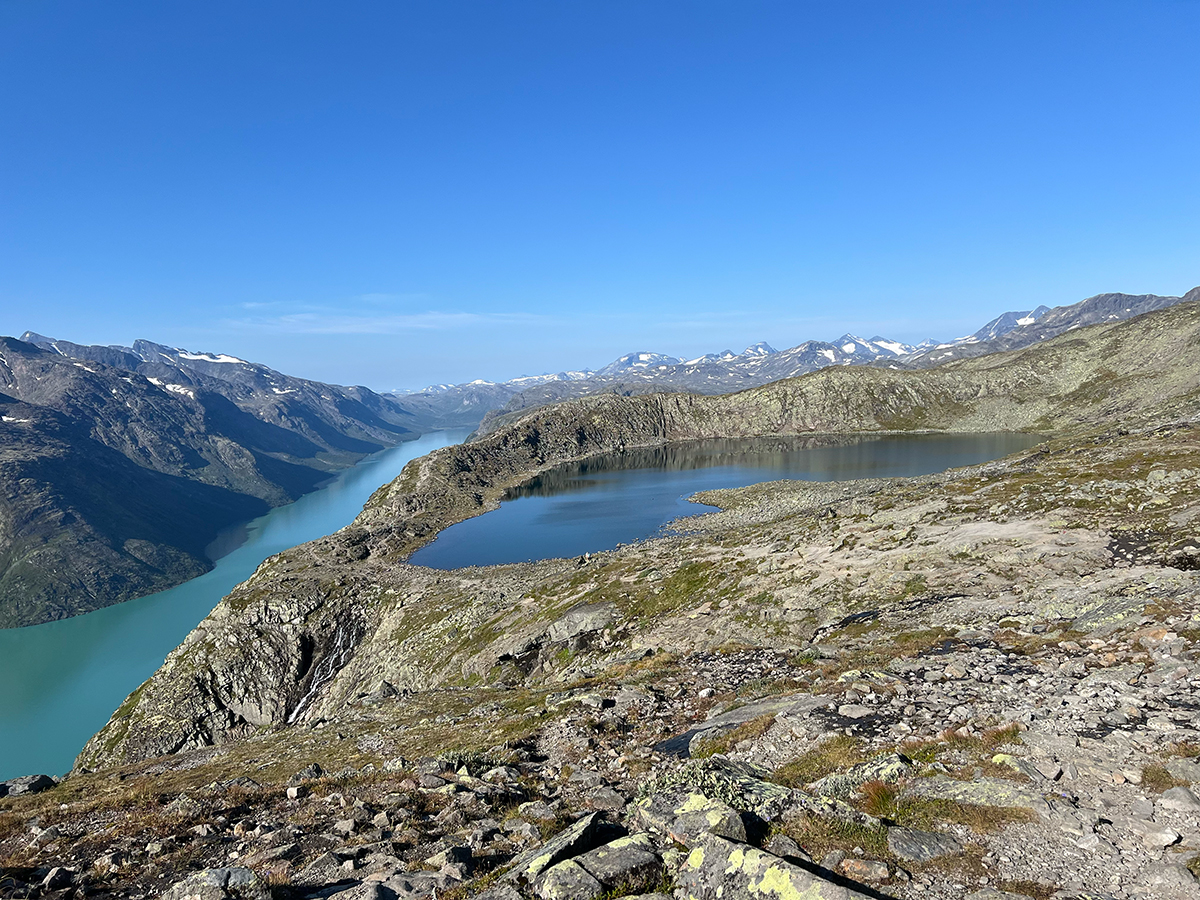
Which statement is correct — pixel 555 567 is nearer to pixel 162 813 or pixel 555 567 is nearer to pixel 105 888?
pixel 162 813

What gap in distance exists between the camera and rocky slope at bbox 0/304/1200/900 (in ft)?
34.8

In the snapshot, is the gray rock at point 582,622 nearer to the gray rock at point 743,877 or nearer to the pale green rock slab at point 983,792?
the pale green rock slab at point 983,792

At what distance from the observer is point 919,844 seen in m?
10.7

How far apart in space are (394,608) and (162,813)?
6290 cm

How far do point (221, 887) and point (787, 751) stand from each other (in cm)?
1444

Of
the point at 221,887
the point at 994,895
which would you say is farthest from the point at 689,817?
the point at 221,887

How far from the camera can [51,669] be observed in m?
179

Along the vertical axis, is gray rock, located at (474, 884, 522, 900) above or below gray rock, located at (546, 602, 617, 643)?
above

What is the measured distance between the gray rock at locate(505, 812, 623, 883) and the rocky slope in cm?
5

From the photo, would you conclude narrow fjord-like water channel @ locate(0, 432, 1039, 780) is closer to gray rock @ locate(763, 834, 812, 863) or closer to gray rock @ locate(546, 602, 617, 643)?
gray rock @ locate(546, 602, 617, 643)

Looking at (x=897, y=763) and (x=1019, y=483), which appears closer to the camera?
(x=897, y=763)

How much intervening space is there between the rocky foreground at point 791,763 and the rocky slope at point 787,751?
94mm

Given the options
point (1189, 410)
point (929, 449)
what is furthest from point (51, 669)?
point (1189, 410)

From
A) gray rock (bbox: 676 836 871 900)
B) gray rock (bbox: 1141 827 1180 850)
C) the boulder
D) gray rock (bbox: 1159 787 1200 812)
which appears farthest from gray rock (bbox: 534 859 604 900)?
gray rock (bbox: 1159 787 1200 812)
